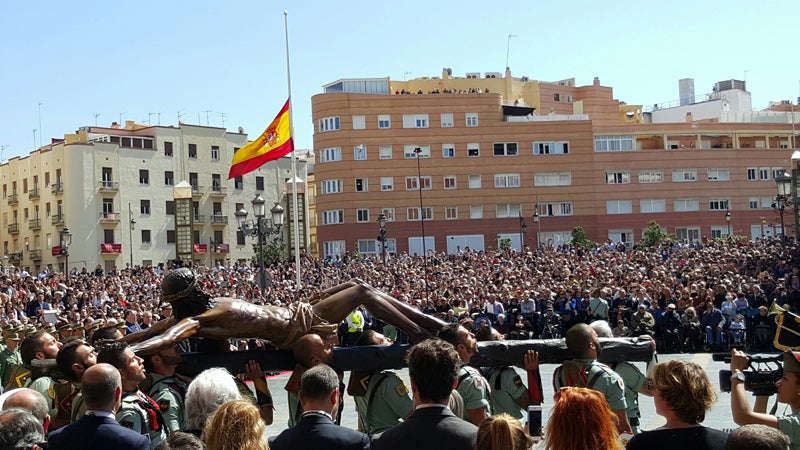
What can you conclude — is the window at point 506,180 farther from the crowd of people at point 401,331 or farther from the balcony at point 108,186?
the balcony at point 108,186

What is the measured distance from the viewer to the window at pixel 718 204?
74375mm

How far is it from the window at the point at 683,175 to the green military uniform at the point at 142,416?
71885 millimetres

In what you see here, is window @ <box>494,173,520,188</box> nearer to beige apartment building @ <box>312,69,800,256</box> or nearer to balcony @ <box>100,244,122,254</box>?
beige apartment building @ <box>312,69,800,256</box>

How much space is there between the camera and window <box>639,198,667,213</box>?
242 ft

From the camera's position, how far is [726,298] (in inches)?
912

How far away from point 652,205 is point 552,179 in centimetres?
837

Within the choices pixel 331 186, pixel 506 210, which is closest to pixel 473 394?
pixel 331 186

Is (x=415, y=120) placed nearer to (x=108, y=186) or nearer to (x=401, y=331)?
(x=108, y=186)

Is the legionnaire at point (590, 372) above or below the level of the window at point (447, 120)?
below

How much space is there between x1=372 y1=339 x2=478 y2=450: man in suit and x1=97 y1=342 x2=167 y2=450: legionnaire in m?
1.81

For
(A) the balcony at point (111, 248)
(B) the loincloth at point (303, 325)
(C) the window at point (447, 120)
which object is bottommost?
(B) the loincloth at point (303, 325)

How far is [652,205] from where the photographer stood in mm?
73625

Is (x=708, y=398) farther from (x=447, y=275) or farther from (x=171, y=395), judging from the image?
(x=447, y=275)

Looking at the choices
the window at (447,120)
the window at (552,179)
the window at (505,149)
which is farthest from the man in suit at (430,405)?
the window at (552,179)
